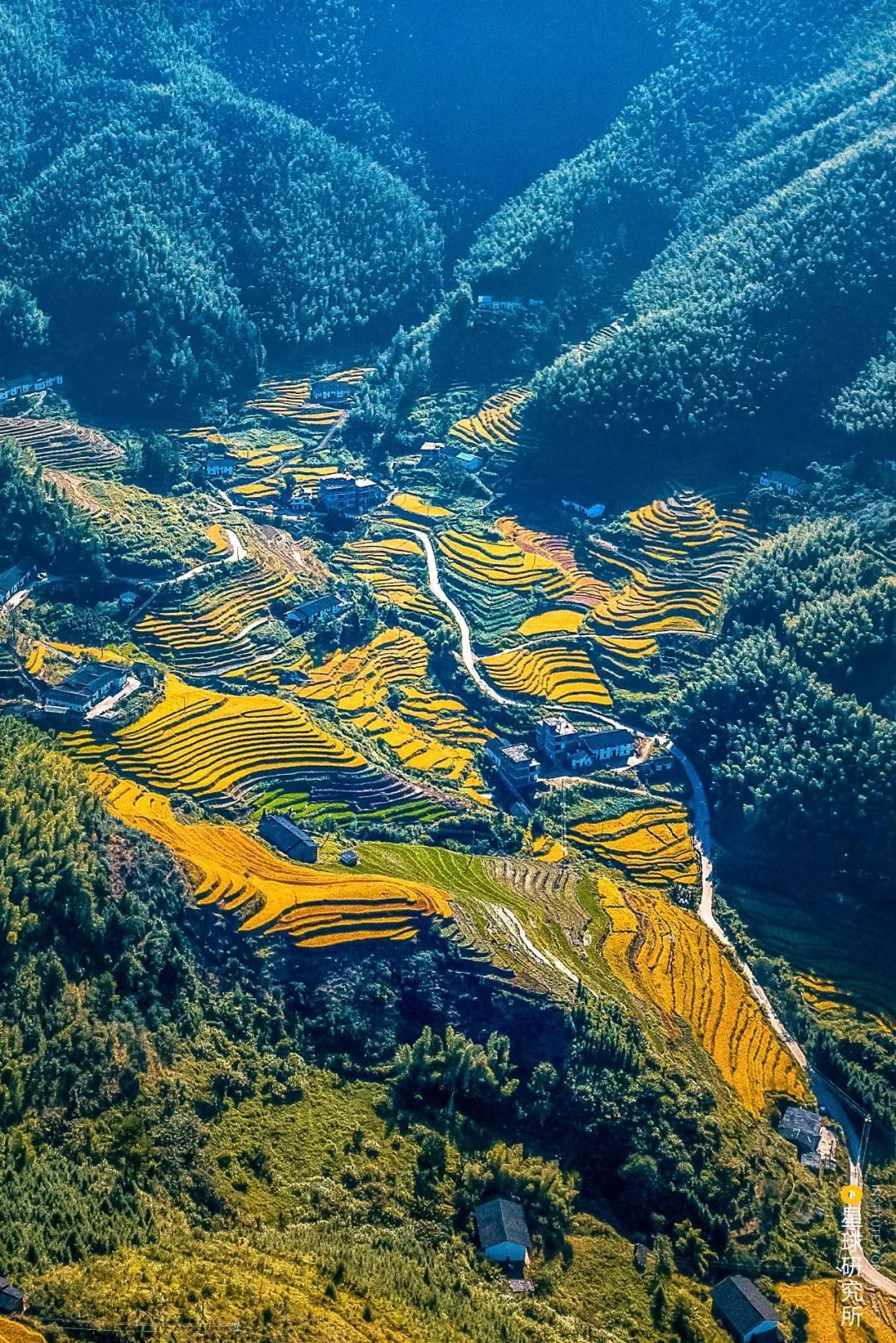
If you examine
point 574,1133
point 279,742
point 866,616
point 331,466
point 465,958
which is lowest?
point 574,1133

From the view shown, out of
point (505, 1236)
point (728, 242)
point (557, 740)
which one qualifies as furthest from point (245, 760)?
point (728, 242)

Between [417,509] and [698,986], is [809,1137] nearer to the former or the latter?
[698,986]

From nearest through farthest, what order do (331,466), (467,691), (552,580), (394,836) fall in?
(394,836) → (467,691) → (552,580) → (331,466)

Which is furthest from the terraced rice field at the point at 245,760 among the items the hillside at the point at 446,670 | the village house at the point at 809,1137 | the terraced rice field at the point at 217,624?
the village house at the point at 809,1137

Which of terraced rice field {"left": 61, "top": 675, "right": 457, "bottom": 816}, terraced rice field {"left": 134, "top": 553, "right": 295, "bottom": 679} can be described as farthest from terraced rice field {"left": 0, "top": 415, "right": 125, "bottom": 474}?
terraced rice field {"left": 61, "top": 675, "right": 457, "bottom": 816}

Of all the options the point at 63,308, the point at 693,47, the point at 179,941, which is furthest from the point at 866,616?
the point at 693,47

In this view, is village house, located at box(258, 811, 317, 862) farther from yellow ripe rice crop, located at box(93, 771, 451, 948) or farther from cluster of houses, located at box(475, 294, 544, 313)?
cluster of houses, located at box(475, 294, 544, 313)

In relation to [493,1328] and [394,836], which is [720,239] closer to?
[394,836]

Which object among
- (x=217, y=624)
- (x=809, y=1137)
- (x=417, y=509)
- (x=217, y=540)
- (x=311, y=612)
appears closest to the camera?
(x=809, y=1137)
